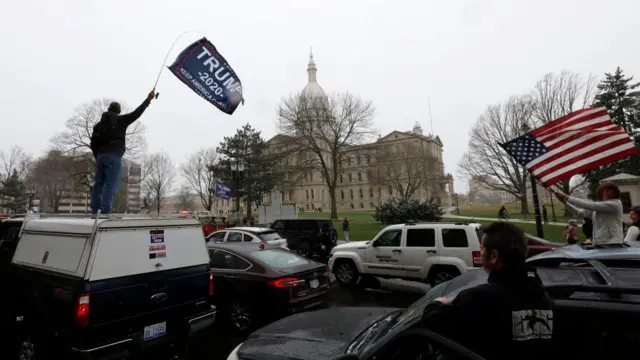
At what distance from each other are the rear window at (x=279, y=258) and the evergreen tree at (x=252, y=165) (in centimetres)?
3857

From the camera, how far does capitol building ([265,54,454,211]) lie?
40719mm

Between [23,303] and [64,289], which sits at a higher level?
[64,289]

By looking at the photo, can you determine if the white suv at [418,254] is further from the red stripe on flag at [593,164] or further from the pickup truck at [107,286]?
the pickup truck at [107,286]

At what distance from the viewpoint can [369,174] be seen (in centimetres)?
5344

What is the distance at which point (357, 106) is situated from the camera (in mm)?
36906

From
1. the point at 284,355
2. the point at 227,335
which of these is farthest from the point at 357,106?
the point at 284,355

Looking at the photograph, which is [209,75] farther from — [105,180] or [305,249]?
[305,249]

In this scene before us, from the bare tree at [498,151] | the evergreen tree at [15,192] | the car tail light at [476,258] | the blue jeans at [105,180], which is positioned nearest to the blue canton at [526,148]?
the car tail light at [476,258]

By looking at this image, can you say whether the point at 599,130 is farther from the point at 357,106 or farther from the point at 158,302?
the point at 357,106

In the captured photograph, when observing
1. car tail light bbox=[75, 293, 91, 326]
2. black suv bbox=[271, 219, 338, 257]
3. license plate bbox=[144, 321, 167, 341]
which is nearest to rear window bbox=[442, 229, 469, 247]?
license plate bbox=[144, 321, 167, 341]

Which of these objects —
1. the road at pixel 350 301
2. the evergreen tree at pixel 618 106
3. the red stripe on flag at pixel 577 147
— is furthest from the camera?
the evergreen tree at pixel 618 106

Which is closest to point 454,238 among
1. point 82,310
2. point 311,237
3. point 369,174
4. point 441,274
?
point 441,274

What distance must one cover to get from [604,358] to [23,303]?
626cm

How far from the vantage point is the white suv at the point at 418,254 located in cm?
841
